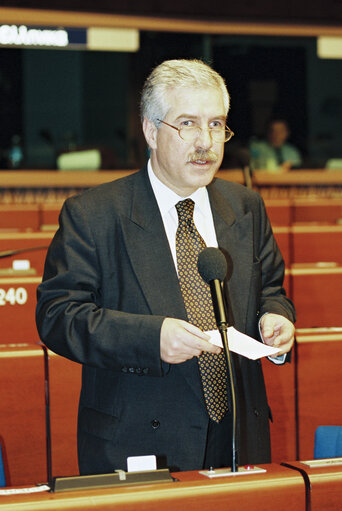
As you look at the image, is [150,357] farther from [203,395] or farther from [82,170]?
[82,170]

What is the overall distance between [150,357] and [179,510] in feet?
1.42

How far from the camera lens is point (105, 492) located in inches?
50.8

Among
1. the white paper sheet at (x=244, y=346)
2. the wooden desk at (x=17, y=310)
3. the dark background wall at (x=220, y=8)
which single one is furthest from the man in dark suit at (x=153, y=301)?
the dark background wall at (x=220, y=8)

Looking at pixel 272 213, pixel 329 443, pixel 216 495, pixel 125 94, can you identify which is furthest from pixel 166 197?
pixel 125 94

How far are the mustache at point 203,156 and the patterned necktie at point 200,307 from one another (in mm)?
151

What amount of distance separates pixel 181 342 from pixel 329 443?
0.46 m

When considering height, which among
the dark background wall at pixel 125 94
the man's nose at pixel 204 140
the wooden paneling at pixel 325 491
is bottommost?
the wooden paneling at pixel 325 491

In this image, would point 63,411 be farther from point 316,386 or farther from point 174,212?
point 174,212

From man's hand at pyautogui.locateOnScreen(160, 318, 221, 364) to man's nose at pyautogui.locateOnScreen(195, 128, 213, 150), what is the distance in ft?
1.45

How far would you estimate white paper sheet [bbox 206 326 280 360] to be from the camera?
162 cm

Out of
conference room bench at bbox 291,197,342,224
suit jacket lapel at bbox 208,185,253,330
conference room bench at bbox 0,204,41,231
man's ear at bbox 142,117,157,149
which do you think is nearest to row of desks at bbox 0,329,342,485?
suit jacket lapel at bbox 208,185,253,330

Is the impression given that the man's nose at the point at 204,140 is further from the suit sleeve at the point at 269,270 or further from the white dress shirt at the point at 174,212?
the suit sleeve at the point at 269,270

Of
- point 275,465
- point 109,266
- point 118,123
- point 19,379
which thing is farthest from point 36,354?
point 118,123

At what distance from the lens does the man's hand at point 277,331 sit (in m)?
1.81
